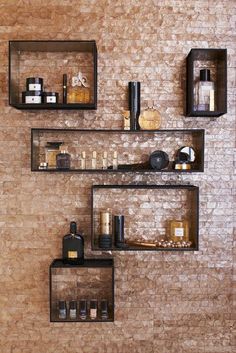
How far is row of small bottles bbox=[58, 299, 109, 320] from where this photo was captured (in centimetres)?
253

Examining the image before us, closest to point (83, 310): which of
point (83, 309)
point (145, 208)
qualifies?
point (83, 309)

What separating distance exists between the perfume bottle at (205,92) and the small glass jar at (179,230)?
70cm

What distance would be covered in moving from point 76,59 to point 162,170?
0.88 meters

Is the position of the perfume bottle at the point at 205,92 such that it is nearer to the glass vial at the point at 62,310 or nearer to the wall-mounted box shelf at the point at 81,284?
the wall-mounted box shelf at the point at 81,284

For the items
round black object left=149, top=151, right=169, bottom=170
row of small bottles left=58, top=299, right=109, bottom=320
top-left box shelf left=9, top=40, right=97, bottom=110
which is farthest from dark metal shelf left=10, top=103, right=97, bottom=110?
row of small bottles left=58, top=299, right=109, bottom=320

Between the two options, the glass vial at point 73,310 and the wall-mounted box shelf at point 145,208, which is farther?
the wall-mounted box shelf at point 145,208

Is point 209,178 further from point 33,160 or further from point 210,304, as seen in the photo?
point 33,160

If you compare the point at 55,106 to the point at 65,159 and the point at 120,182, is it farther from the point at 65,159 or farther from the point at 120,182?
the point at 120,182

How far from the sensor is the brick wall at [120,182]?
262 cm

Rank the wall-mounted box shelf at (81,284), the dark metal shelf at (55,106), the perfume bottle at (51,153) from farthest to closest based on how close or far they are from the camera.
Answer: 1. the wall-mounted box shelf at (81,284)
2. the perfume bottle at (51,153)
3. the dark metal shelf at (55,106)

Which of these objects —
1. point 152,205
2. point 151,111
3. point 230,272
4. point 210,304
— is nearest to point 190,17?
point 151,111

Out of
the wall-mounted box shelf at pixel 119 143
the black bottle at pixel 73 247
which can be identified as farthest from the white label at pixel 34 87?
the black bottle at pixel 73 247

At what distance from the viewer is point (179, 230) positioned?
255 cm

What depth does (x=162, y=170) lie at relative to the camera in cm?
248
